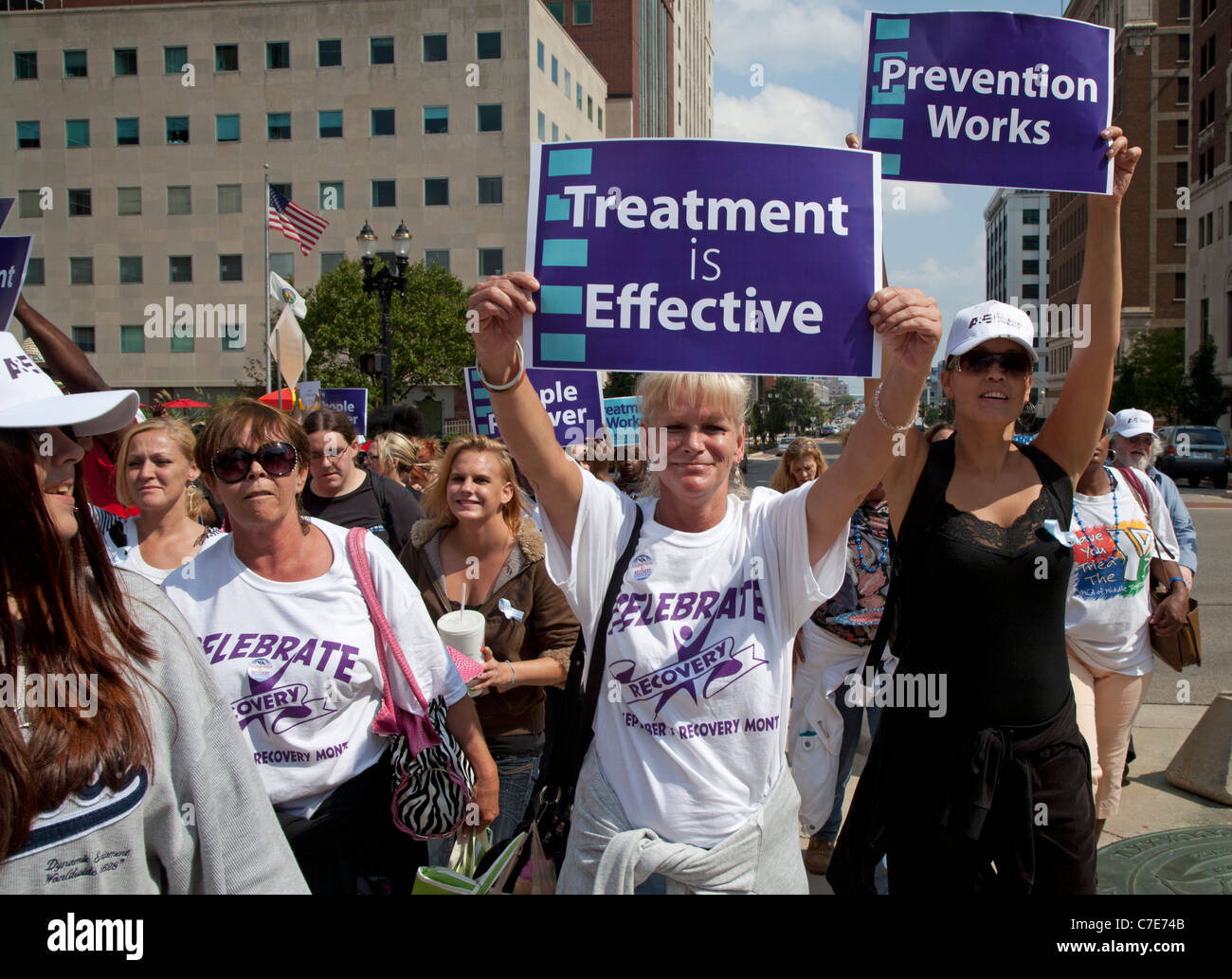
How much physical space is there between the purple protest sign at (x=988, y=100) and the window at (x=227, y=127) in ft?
169

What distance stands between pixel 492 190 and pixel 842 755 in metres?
45.7

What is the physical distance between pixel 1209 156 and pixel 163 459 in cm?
6114

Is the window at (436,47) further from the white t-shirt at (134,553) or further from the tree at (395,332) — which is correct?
the white t-shirt at (134,553)

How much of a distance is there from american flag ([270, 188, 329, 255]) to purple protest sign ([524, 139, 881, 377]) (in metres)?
16.4

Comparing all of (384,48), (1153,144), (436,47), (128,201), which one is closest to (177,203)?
(128,201)

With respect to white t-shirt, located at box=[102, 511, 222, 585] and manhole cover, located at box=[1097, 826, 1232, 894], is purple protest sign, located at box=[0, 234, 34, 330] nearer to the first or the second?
white t-shirt, located at box=[102, 511, 222, 585]

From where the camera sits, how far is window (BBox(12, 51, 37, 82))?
156 ft

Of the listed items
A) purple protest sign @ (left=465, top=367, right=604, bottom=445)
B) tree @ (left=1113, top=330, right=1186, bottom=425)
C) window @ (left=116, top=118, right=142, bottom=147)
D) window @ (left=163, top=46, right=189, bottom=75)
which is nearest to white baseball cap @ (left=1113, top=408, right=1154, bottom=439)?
purple protest sign @ (left=465, top=367, right=604, bottom=445)

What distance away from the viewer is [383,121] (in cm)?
4681

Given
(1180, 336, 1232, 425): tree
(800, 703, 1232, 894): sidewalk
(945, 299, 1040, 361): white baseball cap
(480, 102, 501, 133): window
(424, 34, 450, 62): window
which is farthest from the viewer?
(424, 34, 450, 62): window

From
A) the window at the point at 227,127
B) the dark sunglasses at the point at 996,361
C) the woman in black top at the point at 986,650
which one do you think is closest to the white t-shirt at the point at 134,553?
the woman in black top at the point at 986,650

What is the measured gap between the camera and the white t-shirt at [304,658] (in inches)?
104
